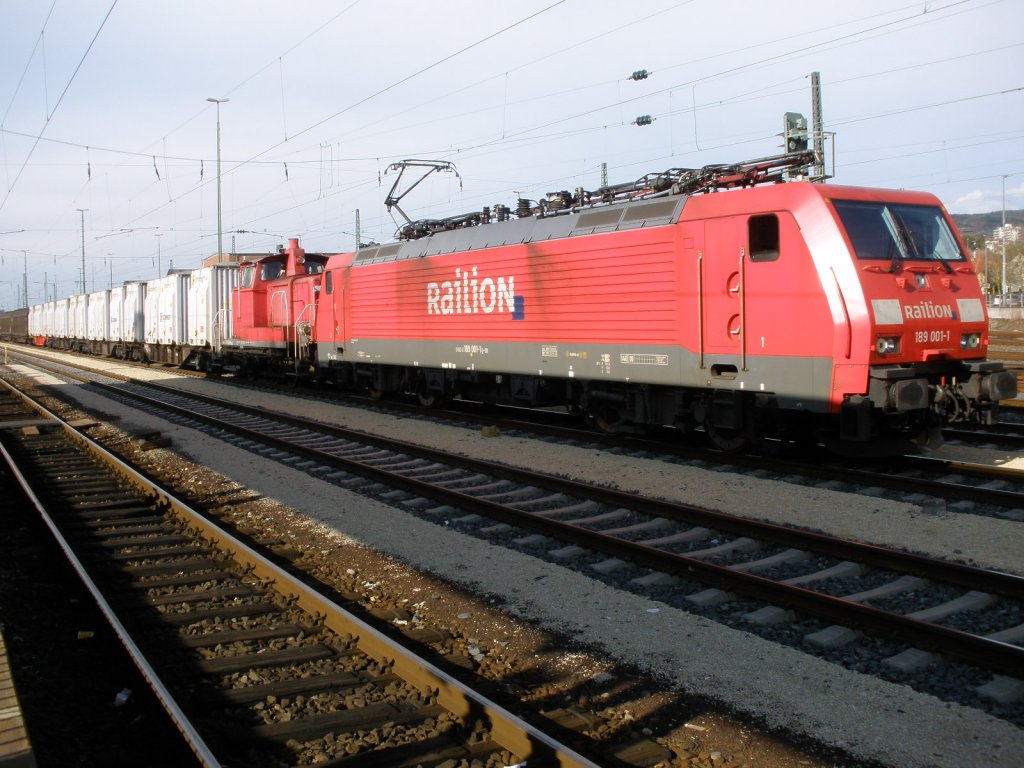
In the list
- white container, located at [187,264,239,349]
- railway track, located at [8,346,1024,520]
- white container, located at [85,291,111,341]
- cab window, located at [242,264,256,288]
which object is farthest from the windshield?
white container, located at [85,291,111,341]

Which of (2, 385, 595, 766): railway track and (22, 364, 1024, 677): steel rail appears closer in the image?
(2, 385, 595, 766): railway track

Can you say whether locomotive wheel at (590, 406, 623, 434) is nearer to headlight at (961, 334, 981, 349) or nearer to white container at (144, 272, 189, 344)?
headlight at (961, 334, 981, 349)

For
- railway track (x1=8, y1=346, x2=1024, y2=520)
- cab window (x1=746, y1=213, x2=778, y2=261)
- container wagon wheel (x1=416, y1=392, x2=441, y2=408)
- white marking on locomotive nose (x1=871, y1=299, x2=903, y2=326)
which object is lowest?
railway track (x1=8, y1=346, x2=1024, y2=520)

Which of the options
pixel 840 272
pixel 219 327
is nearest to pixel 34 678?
pixel 840 272

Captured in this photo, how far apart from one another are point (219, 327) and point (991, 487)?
23329mm

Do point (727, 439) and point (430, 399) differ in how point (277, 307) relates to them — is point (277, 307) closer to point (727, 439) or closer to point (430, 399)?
point (430, 399)

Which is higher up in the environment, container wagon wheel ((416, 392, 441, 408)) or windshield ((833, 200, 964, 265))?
windshield ((833, 200, 964, 265))

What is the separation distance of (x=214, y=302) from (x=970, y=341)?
76.4ft

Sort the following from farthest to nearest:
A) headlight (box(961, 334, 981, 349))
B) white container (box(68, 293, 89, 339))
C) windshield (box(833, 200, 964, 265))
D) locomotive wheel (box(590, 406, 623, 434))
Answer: white container (box(68, 293, 89, 339)) < locomotive wheel (box(590, 406, 623, 434)) < headlight (box(961, 334, 981, 349)) < windshield (box(833, 200, 964, 265))

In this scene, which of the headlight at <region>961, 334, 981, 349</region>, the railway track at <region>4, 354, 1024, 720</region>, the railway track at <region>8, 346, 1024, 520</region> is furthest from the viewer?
the headlight at <region>961, 334, 981, 349</region>

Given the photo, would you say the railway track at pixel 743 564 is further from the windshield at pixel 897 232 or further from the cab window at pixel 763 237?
the windshield at pixel 897 232

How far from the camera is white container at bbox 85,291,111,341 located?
42.7 m

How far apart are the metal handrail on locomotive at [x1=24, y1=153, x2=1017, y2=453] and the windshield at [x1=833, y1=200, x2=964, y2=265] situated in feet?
0.08

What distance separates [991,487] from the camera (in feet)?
29.3
